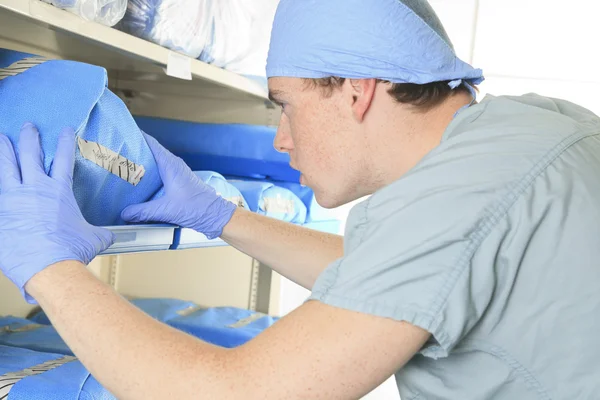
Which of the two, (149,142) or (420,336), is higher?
(149,142)

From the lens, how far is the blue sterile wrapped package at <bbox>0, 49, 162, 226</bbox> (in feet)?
3.34

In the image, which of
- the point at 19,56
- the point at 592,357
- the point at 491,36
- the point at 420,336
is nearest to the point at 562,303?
the point at 592,357

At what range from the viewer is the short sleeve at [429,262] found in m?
0.80

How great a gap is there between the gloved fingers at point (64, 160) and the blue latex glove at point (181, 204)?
0.22m

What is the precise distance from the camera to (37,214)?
0.96 metres

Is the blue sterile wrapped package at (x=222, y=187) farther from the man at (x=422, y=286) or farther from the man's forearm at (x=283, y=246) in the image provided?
the man at (x=422, y=286)

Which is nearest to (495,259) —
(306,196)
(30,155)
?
(30,155)

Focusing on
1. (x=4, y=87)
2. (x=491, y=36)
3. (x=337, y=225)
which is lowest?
(x=337, y=225)

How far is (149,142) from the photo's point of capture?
1.32 meters

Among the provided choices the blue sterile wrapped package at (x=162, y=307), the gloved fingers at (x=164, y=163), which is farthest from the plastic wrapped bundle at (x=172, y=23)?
the blue sterile wrapped package at (x=162, y=307)

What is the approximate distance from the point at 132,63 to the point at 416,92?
1.18m

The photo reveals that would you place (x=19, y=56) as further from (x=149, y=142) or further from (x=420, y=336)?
(x=420, y=336)

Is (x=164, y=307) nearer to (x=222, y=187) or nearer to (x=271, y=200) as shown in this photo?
(x=271, y=200)

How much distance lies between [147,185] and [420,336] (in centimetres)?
69
